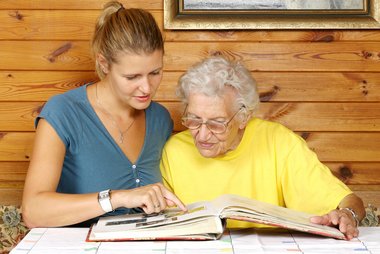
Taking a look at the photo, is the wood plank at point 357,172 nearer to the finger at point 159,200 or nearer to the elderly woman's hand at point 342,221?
the elderly woman's hand at point 342,221

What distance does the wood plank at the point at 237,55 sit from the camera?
9.49ft

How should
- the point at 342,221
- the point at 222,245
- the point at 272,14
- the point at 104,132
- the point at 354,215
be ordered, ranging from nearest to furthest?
the point at 222,245 → the point at 342,221 → the point at 354,215 → the point at 104,132 → the point at 272,14

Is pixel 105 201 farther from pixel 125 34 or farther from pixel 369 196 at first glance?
pixel 369 196

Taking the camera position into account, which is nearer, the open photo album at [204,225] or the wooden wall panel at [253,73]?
the open photo album at [204,225]

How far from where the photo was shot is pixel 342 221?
1.84 meters

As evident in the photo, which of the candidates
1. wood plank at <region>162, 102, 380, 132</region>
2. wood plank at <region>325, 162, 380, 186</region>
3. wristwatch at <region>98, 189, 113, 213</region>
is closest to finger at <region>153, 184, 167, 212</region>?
wristwatch at <region>98, 189, 113, 213</region>

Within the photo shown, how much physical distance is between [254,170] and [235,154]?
0.09 m

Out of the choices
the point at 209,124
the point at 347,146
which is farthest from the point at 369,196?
the point at 209,124

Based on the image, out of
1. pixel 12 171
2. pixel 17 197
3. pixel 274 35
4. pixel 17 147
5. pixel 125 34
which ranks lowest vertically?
pixel 17 197

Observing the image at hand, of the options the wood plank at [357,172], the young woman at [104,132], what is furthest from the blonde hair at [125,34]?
the wood plank at [357,172]

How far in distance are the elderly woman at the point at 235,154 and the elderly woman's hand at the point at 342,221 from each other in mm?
269

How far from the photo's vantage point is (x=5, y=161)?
2949mm

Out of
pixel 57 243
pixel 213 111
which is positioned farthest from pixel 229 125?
pixel 57 243

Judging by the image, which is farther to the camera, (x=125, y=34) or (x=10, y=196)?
(x=10, y=196)
